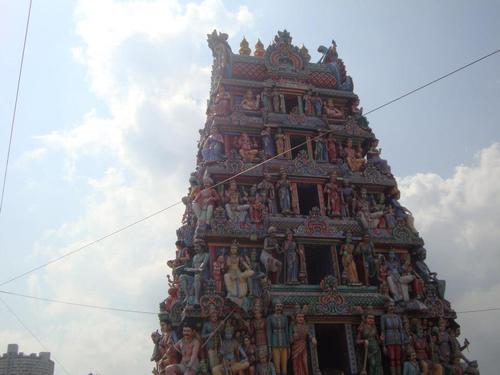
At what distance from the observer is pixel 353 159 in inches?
895

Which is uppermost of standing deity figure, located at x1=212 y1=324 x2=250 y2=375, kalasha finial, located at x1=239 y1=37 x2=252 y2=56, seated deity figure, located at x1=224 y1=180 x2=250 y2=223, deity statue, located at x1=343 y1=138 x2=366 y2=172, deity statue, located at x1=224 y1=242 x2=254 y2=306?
kalasha finial, located at x1=239 y1=37 x2=252 y2=56

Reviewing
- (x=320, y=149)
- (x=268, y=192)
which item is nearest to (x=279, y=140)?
(x=320, y=149)

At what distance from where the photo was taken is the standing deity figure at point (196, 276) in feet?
57.3

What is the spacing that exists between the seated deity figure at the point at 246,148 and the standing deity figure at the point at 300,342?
279 inches

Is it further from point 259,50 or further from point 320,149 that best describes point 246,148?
point 259,50

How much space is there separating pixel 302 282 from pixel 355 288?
6.54 ft

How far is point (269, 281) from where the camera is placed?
17922mm

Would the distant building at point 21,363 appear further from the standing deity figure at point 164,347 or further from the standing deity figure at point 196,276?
the standing deity figure at point 196,276

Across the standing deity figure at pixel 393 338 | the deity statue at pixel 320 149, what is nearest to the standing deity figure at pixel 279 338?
the standing deity figure at pixel 393 338

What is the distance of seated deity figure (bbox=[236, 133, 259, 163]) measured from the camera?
21.5 meters

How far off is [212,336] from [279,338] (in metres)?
2.20

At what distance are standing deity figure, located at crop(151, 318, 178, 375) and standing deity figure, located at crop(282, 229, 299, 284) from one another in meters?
4.46

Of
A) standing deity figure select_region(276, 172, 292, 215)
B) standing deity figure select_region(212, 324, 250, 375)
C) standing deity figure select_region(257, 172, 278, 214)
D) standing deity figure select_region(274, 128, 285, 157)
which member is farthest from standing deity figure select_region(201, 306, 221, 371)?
standing deity figure select_region(274, 128, 285, 157)

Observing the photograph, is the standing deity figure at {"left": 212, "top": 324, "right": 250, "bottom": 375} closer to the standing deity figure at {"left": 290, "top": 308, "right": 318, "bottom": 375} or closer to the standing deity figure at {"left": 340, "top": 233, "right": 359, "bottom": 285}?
the standing deity figure at {"left": 290, "top": 308, "right": 318, "bottom": 375}
